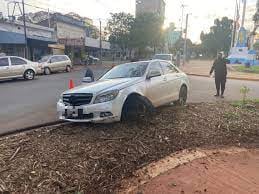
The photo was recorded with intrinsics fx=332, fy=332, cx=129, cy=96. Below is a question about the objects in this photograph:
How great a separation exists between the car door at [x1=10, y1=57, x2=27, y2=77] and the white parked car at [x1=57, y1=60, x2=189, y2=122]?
43.8ft

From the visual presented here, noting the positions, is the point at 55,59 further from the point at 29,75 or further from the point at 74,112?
the point at 74,112

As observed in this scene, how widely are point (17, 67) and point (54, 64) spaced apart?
24.6 ft

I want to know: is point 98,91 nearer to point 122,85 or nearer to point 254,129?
point 122,85

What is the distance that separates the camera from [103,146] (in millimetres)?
5746

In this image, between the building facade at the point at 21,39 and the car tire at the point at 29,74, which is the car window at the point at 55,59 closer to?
the car tire at the point at 29,74

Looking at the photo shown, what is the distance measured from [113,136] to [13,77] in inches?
611

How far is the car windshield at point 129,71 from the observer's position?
8.02 meters

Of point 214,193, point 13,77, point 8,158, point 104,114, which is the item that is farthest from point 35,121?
point 13,77

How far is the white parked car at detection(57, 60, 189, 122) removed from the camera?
6.56m

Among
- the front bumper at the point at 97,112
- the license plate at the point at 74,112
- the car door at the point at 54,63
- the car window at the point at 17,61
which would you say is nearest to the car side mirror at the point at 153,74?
the front bumper at the point at 97,112

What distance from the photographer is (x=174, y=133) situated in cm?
680

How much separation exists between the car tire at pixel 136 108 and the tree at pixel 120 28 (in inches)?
2082

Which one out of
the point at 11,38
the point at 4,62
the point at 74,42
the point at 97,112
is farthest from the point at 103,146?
the point at 74,42

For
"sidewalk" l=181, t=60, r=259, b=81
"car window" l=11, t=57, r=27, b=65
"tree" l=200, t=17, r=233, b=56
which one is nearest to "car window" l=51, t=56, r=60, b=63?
"car window" l=11, t=57, r=27, b=65
